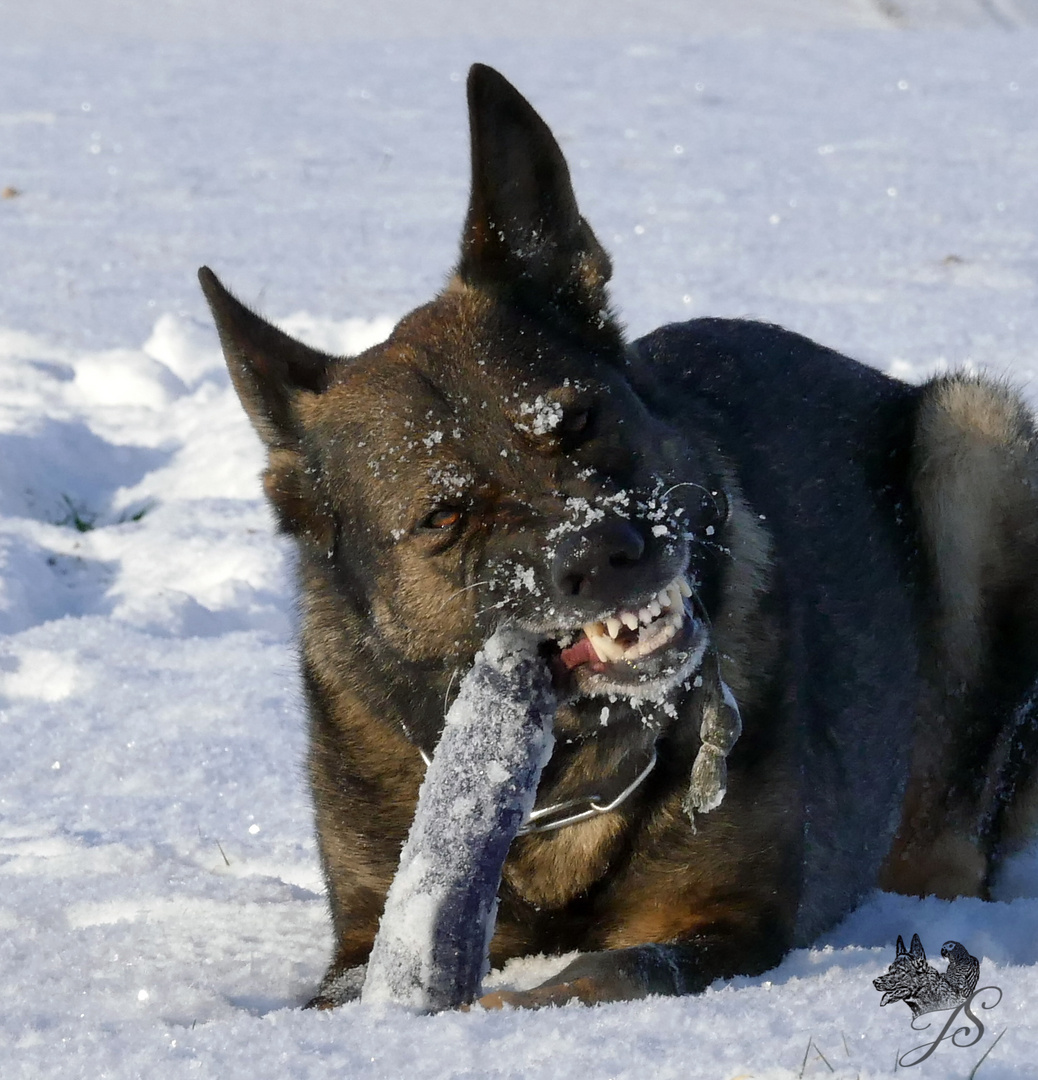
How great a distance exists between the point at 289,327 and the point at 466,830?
5.87 m

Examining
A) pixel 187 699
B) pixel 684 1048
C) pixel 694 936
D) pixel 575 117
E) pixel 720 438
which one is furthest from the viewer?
pixel 575 117

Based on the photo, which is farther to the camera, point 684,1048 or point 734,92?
point 734,92

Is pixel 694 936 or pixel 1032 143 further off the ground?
pixel 1032 143

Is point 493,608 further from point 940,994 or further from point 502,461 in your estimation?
point 940,994

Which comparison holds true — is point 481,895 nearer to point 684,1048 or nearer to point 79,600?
point 684,1048

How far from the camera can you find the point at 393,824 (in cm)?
359

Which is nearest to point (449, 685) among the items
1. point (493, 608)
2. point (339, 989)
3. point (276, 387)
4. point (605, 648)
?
point (493, 608)

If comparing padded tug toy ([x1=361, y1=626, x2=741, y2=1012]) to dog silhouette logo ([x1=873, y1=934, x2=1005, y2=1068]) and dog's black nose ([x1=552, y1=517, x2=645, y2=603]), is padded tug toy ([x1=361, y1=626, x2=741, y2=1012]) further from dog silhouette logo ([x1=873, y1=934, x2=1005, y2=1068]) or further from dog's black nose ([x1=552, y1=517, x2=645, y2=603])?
dog silhouette logo ([x1=873, y1=934, x2=1005, y2=1068])

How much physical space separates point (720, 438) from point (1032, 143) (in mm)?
8556

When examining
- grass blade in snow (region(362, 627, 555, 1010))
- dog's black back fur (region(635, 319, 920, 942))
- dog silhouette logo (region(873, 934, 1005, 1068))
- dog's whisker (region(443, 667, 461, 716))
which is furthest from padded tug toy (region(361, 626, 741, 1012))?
dog's black back fur (region(635, 319, 920, 942))

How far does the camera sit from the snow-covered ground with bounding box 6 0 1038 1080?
8.22 ft

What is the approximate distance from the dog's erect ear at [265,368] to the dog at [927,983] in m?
1.86

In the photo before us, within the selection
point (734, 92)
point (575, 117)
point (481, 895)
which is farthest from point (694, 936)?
point (734, 92)

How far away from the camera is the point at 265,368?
3631 mm
